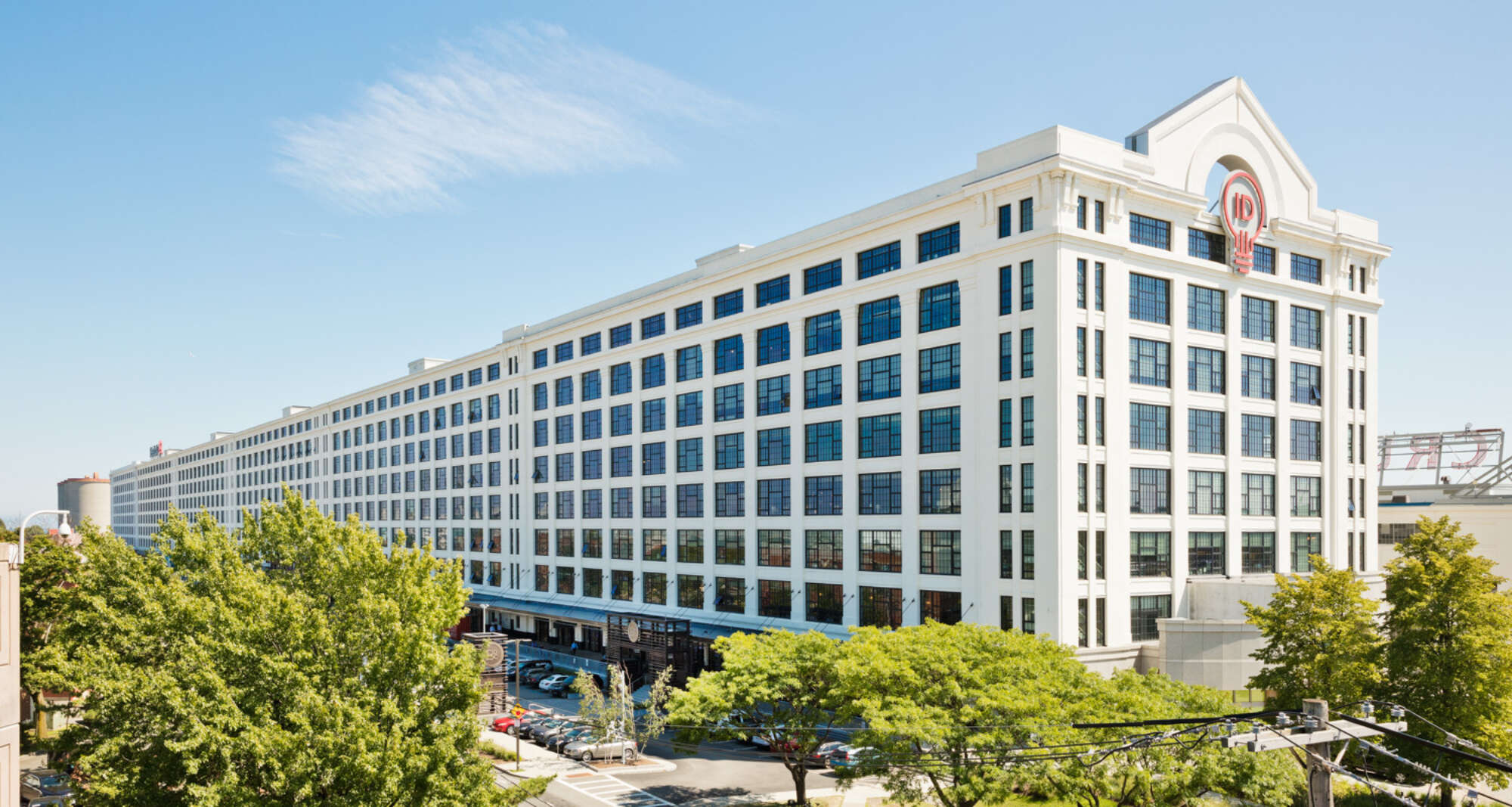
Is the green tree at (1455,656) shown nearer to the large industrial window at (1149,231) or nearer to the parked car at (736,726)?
Answer: the large industrial window at (1149,231)

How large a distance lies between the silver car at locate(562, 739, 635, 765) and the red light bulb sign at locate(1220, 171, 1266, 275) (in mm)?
42766

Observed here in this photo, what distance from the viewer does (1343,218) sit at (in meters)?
62.3

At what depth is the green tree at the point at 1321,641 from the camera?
122 ft

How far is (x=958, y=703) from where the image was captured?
35250mm

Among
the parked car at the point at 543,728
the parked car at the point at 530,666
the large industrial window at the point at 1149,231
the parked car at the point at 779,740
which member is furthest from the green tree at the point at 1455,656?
the parked car at the point at 530,666

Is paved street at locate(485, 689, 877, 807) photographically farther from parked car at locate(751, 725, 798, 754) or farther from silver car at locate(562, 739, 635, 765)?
parked car at locate(751, 725, 798, 754)

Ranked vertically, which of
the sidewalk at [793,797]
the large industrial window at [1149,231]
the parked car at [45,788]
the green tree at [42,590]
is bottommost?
the sidewalk at [793,797]

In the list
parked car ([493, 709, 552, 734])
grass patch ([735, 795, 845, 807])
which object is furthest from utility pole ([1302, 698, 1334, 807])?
parked car ([493, 709, 552, 734])

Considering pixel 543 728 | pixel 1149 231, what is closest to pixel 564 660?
pixel 543 728

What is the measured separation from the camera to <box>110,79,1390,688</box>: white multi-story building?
49750mm

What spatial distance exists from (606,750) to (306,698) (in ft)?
98.2

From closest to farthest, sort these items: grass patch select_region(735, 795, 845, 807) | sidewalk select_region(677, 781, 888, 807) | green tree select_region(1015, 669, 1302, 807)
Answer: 1. green tree select_region(1015, 669, 1302, 807)
2. grass patch select_region(735, 795, 845, 807)
3. sidewalk select_region(677, 781, 888, 807)

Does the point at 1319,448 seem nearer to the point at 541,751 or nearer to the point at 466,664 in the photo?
the point at 541,751

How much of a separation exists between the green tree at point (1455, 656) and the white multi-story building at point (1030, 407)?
1236 centimetres
